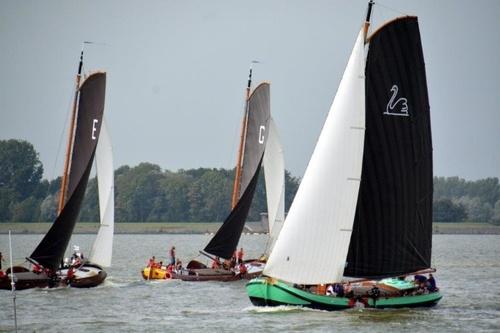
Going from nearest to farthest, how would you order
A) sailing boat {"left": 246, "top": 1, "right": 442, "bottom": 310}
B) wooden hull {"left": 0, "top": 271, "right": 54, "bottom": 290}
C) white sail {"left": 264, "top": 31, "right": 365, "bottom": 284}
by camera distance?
1. white sail {"left": 264, "top": 31, "right": 365, "bottom": 284}
2. sailing boat {"left": 246, "top": 1, "right": 442, "bottom": 310}
3. wooden hull {"left": 0, "top": 271, "right": 54, "bottom": 290}

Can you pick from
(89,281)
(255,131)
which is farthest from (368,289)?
(255,131)

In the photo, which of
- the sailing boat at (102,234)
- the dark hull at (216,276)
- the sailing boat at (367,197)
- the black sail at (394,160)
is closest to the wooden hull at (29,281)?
the sailing boat at (102,234)

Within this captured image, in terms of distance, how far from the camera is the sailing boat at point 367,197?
46344 millimetres

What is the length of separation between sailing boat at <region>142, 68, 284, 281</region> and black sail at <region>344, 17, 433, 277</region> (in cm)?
1897

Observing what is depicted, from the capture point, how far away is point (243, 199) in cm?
6906

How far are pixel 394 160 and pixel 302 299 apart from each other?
21.4 ft

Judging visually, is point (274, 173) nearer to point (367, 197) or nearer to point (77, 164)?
point (77, 164)

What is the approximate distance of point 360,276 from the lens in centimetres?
4750

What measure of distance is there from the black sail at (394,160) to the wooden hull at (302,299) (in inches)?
41.7

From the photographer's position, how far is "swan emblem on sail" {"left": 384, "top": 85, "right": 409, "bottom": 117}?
47469 millimetres

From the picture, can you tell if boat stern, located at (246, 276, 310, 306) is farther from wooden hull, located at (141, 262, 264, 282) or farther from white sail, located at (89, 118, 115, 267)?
wooden hull, located at (141, 262, 264, 282)

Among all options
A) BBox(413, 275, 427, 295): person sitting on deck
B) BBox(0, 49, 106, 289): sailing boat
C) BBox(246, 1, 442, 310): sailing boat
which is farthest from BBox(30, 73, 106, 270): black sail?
BBox(413, 275, 427, 295): person sitting on deck

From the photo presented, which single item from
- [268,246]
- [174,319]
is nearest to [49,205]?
[268,246]

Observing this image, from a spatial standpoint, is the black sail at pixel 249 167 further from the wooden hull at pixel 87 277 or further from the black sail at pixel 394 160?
the black sail at pixel 394 160
